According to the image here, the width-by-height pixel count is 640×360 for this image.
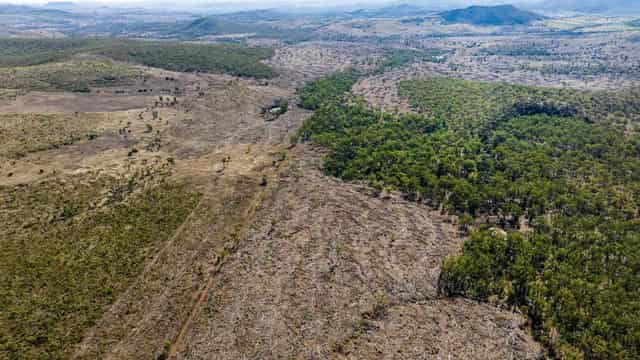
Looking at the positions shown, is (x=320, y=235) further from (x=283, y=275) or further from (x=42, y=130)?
(x=42, y=130)

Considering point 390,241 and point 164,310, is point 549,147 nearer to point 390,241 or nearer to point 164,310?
point 390,241

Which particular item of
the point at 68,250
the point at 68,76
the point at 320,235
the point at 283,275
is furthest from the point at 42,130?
the point at 283,275

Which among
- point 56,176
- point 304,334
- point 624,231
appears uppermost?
point 56,176

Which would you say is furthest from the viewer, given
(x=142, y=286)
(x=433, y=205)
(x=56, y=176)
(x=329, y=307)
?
(x=56, y=176)

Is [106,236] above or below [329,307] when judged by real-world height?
above

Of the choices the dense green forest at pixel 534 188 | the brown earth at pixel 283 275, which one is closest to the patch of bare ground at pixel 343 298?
the brown earth at pixel 283 275

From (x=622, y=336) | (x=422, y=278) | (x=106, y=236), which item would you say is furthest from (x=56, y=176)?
(x=622, y=336)

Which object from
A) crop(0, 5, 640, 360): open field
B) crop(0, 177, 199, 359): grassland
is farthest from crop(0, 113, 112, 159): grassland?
crop(0, 177, 199, 359): grassland
